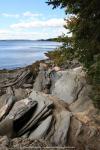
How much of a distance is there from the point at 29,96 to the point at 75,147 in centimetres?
507

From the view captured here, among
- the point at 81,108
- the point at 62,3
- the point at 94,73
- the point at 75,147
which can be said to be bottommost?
the point at 75,147

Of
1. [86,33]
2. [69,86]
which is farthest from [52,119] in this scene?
[86,33]

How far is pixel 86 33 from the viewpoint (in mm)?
21203

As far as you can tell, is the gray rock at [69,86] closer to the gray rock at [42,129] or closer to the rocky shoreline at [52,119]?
the rocky shoreline at [52,119]

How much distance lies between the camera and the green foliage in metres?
19.7

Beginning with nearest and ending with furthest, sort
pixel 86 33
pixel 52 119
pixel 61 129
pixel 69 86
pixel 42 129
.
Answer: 1. pixel 61 129
2. pixel 42 129
3. pixel 52 119
4. pixel 86 33
5. pixel 69 86

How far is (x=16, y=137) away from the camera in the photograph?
1823 cm

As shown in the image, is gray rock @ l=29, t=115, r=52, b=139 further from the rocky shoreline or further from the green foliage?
the green foliage

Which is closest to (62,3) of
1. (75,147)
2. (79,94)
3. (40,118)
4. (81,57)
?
(81,57)

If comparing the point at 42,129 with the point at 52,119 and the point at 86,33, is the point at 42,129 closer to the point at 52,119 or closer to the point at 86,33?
the point at 52,119

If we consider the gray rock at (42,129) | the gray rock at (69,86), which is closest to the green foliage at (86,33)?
the gray rock at (69,86)

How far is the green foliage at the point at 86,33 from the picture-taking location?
1972cm

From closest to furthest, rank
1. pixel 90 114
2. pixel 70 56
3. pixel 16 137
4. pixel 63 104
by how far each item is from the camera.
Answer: pixel 16 137 → pixel 90 114 → pixel 63 104 → pixel 70 56

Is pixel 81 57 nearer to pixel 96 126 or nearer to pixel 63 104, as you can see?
pixel 63 104
